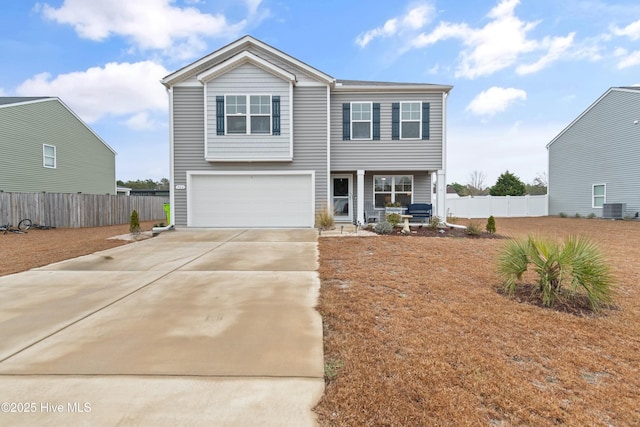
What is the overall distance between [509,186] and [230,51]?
25.3 meters

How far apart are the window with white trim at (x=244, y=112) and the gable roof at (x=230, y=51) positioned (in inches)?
72.4

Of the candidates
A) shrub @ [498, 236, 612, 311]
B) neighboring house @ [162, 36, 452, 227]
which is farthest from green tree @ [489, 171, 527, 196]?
shrub @ [498, 236, 612, 311]

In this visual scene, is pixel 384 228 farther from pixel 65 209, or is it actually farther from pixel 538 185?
pixel 538 185

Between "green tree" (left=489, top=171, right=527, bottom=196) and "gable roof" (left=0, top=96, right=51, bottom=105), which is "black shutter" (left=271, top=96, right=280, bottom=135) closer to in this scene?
"gable roof" (left=0, top=96, right=51, bottom=105)

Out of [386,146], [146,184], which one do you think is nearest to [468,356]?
[386,146]

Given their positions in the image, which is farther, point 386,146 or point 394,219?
point 386,146

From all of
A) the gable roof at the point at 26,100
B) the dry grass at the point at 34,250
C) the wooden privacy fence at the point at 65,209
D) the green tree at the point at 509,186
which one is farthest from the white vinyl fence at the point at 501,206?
the gable roof at the point at 26,100

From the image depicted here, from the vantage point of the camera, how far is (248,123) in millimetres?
12602

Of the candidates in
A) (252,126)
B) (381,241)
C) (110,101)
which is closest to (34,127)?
(110,101)

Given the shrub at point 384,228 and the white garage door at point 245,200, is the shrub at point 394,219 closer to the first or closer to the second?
the shrub at point 384,228

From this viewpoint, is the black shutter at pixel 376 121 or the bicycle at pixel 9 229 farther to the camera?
the black shutter at pixel 376 121

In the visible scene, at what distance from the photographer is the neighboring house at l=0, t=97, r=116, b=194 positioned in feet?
56.3

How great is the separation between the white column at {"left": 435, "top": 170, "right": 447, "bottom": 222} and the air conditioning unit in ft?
42.0

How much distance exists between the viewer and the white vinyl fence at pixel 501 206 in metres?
24.4
